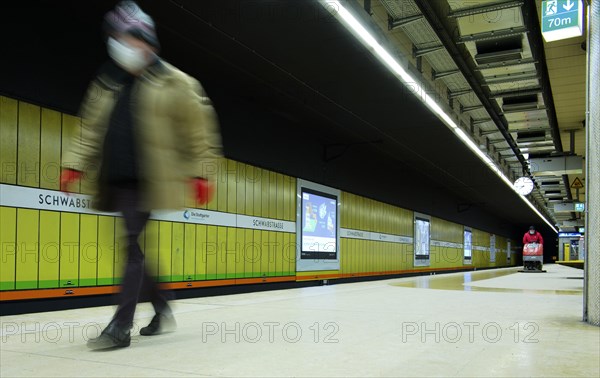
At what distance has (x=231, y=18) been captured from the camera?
210 inches

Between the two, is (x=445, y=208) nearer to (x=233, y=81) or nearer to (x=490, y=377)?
(x=233, y=81)

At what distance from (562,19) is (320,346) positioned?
14.3 feet

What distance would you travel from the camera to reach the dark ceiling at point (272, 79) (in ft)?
16.4

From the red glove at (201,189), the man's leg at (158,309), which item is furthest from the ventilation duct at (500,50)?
the man's leg at (158,309)

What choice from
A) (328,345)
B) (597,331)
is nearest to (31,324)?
(328,345)

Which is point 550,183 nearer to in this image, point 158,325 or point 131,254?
point 158,325

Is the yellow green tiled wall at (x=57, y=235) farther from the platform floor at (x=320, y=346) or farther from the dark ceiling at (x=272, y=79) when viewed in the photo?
the platform floor at (x=320, y=346)

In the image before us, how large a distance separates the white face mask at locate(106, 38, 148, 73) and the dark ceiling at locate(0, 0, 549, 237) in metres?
2.68

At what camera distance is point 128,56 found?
2.50 m

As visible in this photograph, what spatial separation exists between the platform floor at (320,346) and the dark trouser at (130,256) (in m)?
0.18

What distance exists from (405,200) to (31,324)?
515 inches

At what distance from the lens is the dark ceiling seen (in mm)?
5004

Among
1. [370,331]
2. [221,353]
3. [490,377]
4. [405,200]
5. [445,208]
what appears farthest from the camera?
[445,208]

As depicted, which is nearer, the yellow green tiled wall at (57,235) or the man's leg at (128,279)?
the man's leg at (128,279)
